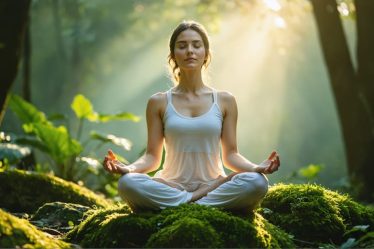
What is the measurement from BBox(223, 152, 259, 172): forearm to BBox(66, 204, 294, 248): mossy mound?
0.41m

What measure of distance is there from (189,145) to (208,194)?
503 millimetres

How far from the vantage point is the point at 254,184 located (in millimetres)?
4492

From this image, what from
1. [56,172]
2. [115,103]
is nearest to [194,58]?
[56,172]

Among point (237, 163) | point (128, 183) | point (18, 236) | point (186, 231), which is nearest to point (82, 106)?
point (237, 163)

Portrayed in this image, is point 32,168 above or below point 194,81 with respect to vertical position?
below

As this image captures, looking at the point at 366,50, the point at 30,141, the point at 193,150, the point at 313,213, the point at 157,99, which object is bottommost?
the point at 313,213

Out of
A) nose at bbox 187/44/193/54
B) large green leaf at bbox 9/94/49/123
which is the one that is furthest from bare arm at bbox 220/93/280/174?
large green leaf at bbox 9/94/49/123

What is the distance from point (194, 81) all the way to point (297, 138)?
132 ft

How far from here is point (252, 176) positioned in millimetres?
4516

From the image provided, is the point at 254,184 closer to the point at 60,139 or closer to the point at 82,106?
the point at 60,139

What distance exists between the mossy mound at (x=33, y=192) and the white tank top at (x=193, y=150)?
74.7 inches

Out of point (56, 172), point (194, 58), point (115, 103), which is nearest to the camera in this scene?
point (194, 58)

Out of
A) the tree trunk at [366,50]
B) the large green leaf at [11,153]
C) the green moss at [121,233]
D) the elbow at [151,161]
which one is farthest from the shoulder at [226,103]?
the tree trunk at [366,50]

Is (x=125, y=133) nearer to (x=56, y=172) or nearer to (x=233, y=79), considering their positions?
(x=233, y=79)
